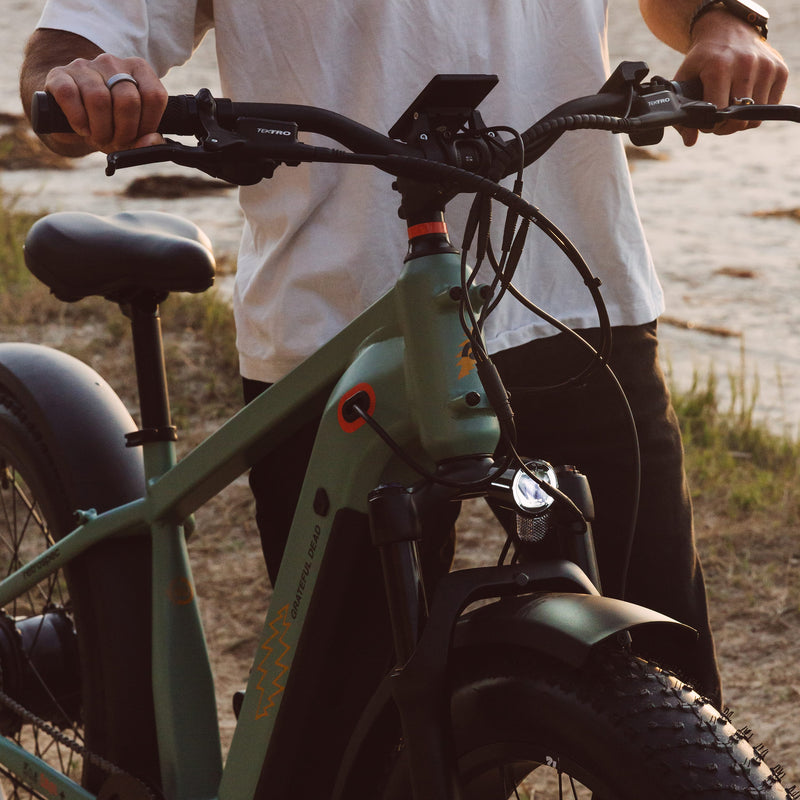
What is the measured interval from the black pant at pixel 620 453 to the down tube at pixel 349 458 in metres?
0.27

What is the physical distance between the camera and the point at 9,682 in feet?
7.21

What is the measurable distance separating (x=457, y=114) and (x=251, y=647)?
2.47 meters

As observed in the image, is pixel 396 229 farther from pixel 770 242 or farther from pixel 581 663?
pixel 770 242

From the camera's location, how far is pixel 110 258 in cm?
195

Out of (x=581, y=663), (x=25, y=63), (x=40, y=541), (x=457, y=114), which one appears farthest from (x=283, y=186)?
(x=40, y=541)

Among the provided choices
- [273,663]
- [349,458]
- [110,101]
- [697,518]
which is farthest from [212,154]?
[697,518]

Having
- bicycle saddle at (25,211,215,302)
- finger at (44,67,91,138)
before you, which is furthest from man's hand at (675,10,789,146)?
bicycle saddle at (25,211,215,302)

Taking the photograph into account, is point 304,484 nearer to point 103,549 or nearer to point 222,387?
point 103,549

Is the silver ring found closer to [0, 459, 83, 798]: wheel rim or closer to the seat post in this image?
the seat post

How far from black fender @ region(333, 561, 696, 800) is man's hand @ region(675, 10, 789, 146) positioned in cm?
58

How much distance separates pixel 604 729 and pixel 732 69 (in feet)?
2.60

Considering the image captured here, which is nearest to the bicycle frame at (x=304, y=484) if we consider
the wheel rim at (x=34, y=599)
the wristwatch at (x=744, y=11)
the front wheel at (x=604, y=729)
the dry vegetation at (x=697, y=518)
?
the wheel rim at (x=34, y=599)

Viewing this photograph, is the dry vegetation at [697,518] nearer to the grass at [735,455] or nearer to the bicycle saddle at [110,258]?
the grass at [735,455]

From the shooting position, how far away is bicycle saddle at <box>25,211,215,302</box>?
195 centimetres
